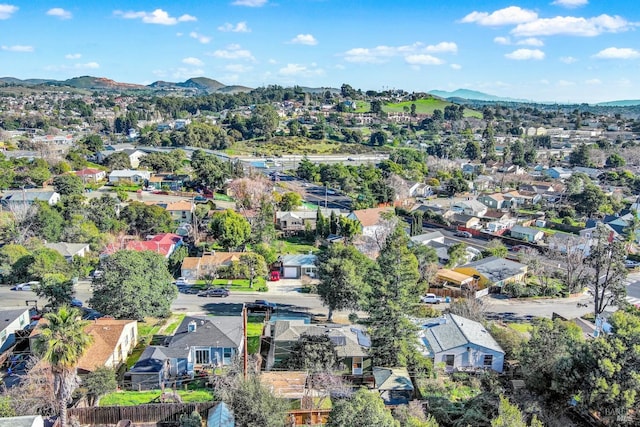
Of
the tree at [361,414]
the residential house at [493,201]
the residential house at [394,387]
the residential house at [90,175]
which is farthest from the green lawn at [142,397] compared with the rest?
the residential house at [90,175]

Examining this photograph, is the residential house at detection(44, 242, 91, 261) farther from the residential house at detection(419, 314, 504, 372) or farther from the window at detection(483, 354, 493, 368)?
the window at detection(483, 354, 493, 368)

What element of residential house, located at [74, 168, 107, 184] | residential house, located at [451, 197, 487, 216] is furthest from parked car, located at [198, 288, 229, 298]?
residential house, located at [74, 168, 107, 184]

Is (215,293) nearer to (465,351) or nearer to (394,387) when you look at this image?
(394,387)

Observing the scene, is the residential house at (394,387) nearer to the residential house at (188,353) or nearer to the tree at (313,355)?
the tree at (313,355)

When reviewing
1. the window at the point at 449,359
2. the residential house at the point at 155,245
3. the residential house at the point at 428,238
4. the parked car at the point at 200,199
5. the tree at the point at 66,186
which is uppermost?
the tree at the point at 66,186

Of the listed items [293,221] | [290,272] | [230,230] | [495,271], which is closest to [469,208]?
[495,271]
